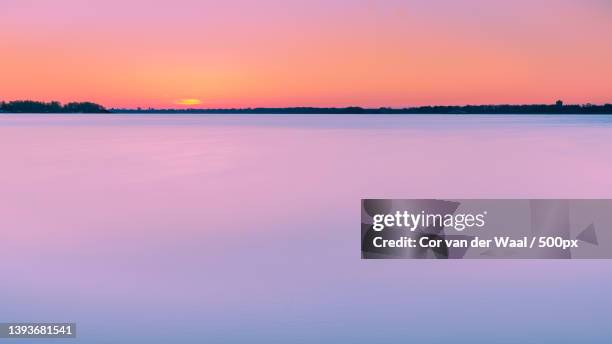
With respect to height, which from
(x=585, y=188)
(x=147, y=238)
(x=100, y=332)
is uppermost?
(x=585, y=188)

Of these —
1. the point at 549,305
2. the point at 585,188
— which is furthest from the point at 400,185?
the point at 549,305

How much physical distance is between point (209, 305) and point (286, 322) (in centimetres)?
94

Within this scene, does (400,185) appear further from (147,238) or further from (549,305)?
(549,305)

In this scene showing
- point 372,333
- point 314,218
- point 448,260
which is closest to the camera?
point 372,333

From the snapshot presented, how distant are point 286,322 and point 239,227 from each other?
5.26m

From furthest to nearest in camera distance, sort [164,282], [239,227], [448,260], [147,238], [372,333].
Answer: [239,227], [147,238], [448,260], [164,282], [372,333]

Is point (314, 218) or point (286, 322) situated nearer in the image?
point (286, 322)

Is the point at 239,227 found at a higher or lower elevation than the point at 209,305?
higher

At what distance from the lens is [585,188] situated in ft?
54.5

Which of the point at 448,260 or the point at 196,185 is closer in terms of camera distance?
the point at 448,260

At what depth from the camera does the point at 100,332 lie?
5.81 meters

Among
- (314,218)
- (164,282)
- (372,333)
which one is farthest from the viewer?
(314,218)

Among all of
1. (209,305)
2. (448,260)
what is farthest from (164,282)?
(448,260)

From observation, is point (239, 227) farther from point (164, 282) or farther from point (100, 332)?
point (100, 332)
